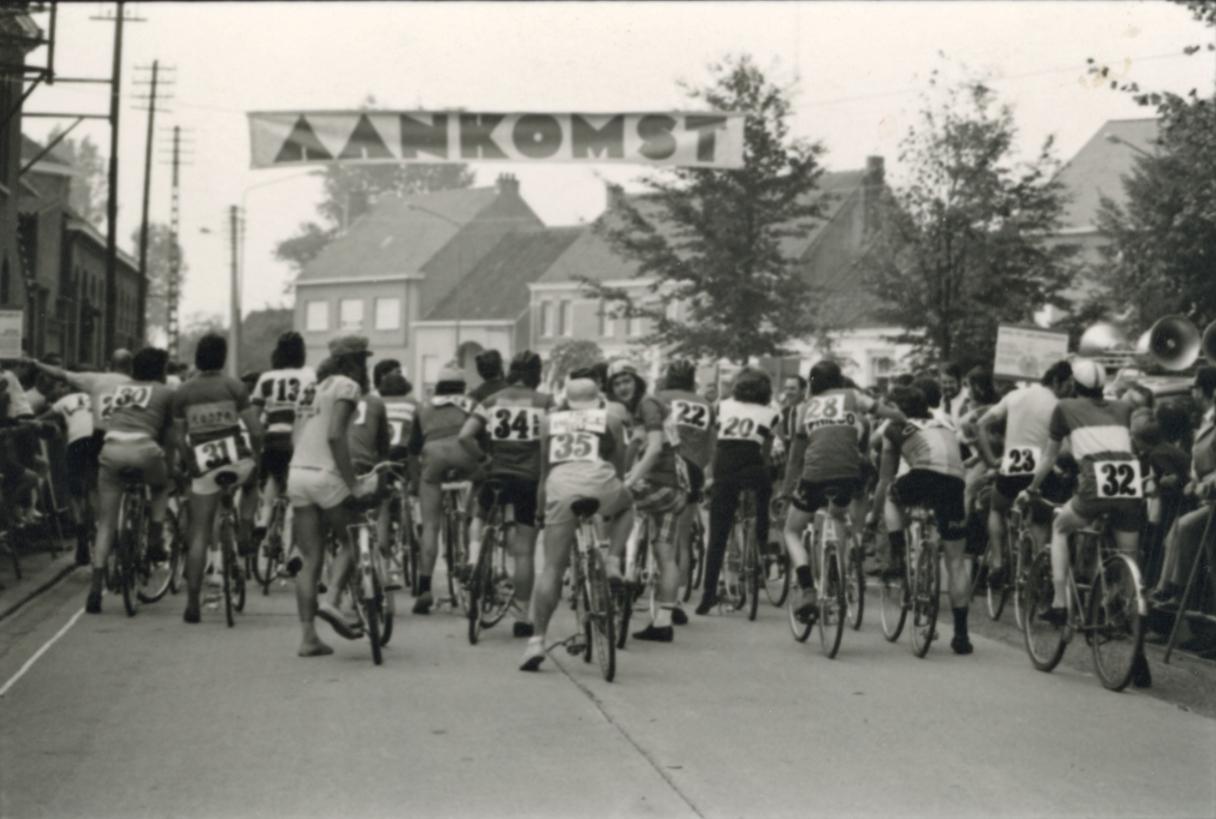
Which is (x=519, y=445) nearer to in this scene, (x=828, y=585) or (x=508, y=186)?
(x=828, y=585)

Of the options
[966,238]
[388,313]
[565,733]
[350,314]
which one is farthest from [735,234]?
[350,314]

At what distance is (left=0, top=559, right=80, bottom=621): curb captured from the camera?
42.3 ft

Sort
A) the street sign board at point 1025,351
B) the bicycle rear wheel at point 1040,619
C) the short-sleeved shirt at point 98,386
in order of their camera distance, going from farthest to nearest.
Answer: the street sign board at point 1025,351
the short-sleeved shirt at point 98,386
the bicycle rear wheel at point 1040,619

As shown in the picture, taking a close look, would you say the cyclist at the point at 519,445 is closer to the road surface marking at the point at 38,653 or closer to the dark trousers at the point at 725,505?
the dark trousers at the point at 725,505

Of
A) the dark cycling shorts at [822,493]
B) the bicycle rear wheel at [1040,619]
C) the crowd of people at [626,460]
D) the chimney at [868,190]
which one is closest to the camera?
the crowd of people at [626,460]

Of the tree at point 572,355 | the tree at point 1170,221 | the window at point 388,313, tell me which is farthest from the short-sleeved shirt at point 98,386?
the window at point 388,313

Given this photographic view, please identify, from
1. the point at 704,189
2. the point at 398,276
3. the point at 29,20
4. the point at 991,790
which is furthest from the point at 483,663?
the point at 398,276

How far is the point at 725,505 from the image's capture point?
13484 mm

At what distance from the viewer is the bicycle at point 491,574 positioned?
11.6 meters

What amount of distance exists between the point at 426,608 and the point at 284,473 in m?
1.95

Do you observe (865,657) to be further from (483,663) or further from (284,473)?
(284,473)

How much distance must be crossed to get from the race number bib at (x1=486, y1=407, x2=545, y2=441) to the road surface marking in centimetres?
312

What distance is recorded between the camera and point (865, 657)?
37.4ft

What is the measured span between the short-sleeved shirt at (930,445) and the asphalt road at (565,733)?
1223 millimetres
